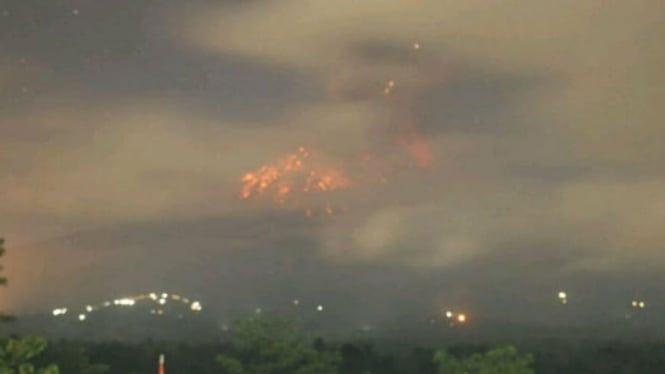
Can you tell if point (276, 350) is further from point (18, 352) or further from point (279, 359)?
point (18, 352)

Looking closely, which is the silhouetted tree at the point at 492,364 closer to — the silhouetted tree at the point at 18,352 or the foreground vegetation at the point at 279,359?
the foreground vegetation at the point at 279,359

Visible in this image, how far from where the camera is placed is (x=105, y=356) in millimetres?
56688

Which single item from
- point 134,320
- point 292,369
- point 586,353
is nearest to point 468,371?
point 292,369

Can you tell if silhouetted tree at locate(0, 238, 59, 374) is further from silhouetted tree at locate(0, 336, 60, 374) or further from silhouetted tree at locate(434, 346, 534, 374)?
silhouetted tree at locate(434, 346, 534, 374)

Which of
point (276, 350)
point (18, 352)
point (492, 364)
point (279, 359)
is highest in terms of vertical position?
point (276, 350)

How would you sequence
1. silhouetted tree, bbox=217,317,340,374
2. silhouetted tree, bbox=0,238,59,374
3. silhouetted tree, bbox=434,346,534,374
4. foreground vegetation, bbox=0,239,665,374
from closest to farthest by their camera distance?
silhouetted tree, bbox=0,238,59,374, foreground vegetation, bbox=0,239,665,374, silhouetted tree, bbox=434,346,534,374, silhouetted tree, bbox=217,317,340,374

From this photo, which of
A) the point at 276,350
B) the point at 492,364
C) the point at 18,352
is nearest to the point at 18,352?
the point at 18,352

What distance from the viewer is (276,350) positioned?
4097 centimetres

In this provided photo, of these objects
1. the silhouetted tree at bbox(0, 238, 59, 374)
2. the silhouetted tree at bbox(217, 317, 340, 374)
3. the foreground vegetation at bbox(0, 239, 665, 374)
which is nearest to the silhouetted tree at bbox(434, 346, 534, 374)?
the foreground vegetation at bbox(0, 239, 665, 374)

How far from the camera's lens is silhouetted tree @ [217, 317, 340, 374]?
135 ft

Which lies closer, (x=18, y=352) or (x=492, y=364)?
(x=18, y=352)

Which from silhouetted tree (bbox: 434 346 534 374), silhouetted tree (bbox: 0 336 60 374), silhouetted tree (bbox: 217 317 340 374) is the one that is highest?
silhouetted tree (bbox: 217 317 340 374)

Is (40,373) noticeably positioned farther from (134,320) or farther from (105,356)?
(134,320)

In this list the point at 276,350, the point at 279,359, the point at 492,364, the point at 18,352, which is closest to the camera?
the point at 18,352
